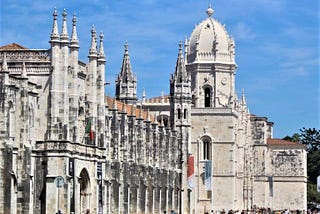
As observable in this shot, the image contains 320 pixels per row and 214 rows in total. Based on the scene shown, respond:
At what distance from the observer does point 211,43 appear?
447 ft

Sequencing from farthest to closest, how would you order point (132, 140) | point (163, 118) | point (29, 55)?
point (163, 118), point (132, 140), point (29, 55)

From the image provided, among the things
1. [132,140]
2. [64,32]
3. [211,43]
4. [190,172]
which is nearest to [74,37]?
[64,32]

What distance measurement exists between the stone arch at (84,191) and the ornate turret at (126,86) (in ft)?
157

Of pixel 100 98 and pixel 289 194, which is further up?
pixel 100 98

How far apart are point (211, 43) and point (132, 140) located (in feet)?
132

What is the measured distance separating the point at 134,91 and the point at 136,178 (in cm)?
3197

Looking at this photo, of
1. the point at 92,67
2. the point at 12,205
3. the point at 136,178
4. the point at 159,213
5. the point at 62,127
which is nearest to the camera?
the point at 12,205

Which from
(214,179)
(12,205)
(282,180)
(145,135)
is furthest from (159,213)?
(282,180)

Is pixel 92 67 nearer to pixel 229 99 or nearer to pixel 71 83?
pixel 71 83

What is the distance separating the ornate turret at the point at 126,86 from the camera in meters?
129

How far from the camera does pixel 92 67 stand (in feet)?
274

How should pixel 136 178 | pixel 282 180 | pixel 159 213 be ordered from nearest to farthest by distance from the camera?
pixel 136 178
pixel 159 213
pixel 282 180

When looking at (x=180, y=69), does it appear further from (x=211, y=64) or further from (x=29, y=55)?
(x=29, y=55)

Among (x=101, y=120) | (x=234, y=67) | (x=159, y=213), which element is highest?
(x=234, y=67)
